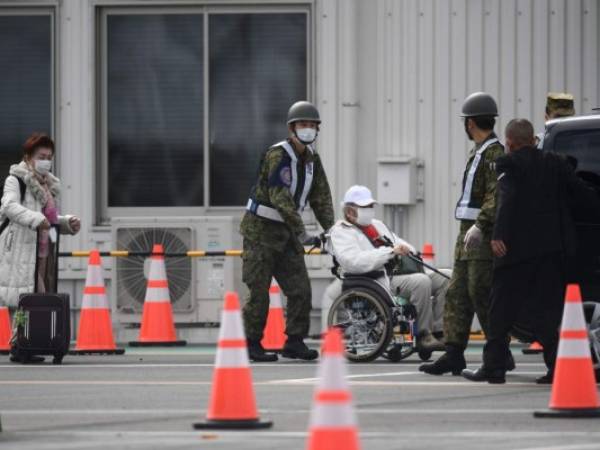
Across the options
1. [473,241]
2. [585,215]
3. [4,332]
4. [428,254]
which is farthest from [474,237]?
[428,254]

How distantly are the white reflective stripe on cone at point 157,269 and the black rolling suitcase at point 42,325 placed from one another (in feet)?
9.83

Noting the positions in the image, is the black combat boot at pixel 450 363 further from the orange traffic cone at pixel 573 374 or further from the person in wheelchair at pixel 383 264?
the orange traffic cone at pixel 573 374

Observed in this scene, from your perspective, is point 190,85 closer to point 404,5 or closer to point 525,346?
point 404,5

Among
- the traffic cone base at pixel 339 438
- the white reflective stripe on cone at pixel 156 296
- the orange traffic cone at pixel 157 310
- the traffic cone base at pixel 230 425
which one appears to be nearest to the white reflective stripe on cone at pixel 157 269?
the orange traffic cone at pixel 157 310

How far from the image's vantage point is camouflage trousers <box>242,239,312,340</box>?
612 inches

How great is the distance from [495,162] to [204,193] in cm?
850

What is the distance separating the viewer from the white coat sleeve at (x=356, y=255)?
15586 millimetres

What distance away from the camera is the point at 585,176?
1335cm

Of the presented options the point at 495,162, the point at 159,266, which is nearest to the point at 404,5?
the point at 159,266

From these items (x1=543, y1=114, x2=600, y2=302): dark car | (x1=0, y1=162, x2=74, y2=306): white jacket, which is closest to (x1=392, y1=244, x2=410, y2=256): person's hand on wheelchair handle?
(x1=543, y1=114, x2=600, y2=302): dark car

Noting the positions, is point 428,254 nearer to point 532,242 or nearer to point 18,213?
point 18,213

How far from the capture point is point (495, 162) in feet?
42.9

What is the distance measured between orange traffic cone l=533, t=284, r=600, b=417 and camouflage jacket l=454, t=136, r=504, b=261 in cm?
256

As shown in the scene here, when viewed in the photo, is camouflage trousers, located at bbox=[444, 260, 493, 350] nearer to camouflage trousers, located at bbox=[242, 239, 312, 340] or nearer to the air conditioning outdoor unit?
camouflage trousers, located at bbox=[242, 239, 312, 340]
